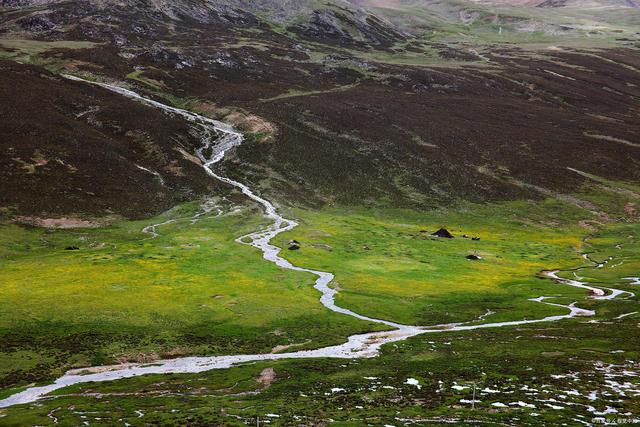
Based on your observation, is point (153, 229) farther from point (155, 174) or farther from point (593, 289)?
point (593, 289)

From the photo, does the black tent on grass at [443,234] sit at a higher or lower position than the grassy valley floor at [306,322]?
lower

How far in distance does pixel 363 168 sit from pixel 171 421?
16072 cm

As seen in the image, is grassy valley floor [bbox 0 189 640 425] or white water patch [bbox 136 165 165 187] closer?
grassy valley floor [bbox 0 189 640 425]

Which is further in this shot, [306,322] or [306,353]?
[306,322]

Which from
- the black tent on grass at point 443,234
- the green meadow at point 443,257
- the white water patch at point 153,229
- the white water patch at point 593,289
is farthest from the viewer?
the black tent on grass at point 443,234

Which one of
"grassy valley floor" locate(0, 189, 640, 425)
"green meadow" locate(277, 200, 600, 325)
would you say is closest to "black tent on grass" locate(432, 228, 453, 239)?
→ "green meadow" locate(277, 200, 600, 325)

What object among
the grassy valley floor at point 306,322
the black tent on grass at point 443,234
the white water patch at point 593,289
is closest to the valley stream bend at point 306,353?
the white water patch at point 593,289

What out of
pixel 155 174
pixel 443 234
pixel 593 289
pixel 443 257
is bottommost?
pixel 443 234

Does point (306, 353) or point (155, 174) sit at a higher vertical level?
point (155, 174)

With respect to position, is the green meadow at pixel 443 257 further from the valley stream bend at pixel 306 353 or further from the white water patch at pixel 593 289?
the white water patch at pixel 593 289

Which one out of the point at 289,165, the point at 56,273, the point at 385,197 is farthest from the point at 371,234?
the point at 56,273

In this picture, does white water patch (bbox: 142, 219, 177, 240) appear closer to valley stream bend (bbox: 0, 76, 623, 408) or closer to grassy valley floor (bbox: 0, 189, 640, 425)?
grassy valley floor (bbox: 0, 189, 640, 425)

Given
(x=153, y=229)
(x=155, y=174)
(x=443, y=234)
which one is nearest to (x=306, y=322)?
(x=153, y=229)

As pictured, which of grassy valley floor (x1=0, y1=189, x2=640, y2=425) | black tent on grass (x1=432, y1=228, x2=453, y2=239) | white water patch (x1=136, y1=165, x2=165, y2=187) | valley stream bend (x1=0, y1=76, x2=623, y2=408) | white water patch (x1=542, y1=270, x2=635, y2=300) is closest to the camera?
grassy valley floor (x1=0, y1=189, x2=640, y2=425)
